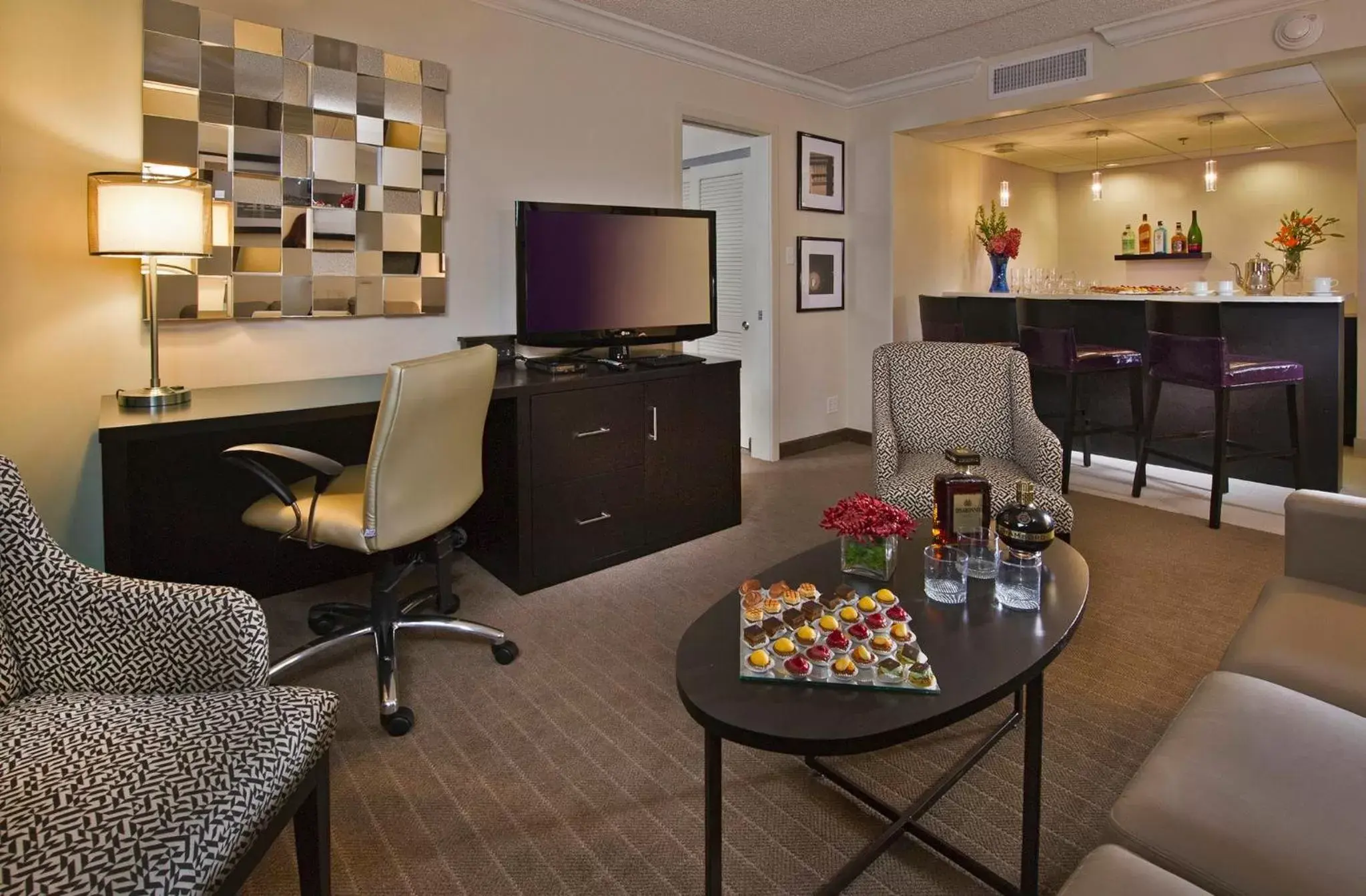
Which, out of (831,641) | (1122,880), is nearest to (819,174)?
(831,641)

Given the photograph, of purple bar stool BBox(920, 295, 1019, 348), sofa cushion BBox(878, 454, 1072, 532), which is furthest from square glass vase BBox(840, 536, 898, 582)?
purple bar stool BBox(920, 295, 1019, 348)

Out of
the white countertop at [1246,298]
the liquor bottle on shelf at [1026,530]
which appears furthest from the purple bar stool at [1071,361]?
the liquor bottle on shelf at [1026,530]

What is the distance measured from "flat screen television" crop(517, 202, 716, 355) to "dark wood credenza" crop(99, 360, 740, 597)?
0.31 meters

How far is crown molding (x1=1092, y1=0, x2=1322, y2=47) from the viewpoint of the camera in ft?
12.4

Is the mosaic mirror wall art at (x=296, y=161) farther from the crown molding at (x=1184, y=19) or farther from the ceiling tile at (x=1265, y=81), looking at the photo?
the ceiling tile at (x=1265, y=81)

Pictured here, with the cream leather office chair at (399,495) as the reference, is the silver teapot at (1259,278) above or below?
above

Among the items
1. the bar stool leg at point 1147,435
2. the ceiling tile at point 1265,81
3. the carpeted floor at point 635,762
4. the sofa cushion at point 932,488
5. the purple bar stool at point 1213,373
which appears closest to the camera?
the carpeted floor at point 635,762

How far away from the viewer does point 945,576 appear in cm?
181

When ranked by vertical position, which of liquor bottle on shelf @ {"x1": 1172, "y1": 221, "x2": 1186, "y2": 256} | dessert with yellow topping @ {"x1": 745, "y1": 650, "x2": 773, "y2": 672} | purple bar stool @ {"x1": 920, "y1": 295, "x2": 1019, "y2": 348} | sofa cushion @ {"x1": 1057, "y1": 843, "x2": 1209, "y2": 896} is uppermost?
liquor bottle on shelf @ {"x1": 1172, "y1": 221, "x2": 1186, "y2": 256}

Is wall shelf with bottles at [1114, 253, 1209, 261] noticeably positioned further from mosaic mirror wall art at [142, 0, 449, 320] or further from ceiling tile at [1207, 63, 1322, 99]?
mosaic mirror wall art at [142, 0, 449, 320]

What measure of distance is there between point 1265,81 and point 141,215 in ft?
18.0

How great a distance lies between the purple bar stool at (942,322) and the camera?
16.4 feet

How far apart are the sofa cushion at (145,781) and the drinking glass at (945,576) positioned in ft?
4.04

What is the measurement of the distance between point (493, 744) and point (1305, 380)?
4360mm
